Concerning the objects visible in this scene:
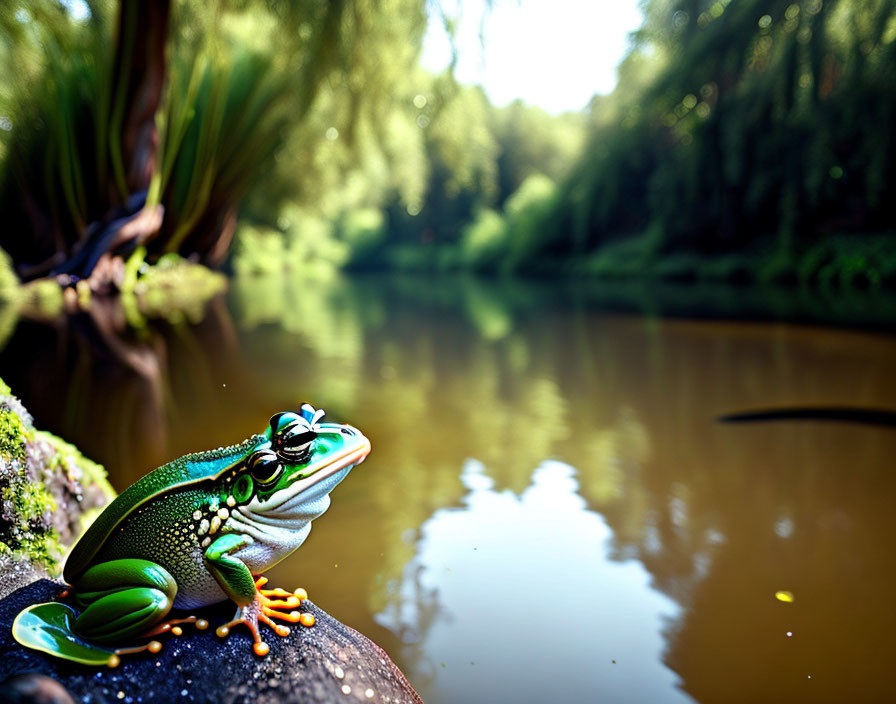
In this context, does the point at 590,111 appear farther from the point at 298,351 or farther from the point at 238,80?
the point at 238,80

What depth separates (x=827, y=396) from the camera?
18.3 feet

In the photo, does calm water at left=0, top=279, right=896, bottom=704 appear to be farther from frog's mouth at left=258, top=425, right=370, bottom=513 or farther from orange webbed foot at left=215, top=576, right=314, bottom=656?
frog's mouth at left=258, top=425, right=370, bottom=513

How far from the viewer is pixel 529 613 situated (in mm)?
2387

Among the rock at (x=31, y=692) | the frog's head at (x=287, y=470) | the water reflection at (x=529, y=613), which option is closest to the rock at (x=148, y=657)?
the rock at (x=31, y=692)

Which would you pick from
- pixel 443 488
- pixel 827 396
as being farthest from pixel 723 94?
pixel 443 488

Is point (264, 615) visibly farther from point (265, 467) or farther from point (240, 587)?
point (265, 467)

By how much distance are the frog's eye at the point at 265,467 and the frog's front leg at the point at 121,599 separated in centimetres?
24

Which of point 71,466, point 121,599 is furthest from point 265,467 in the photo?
point 71,466

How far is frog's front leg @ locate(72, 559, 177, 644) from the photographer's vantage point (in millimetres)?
1148

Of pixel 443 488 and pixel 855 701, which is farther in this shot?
pixel 443 488

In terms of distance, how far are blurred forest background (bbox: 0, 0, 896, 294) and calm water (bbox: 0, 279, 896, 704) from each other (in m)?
0.87

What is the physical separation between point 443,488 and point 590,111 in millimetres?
28941

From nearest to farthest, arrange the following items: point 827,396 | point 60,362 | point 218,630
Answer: point 218,630, point 60,362, point 827,396

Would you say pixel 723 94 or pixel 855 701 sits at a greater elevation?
pixel 723 94
